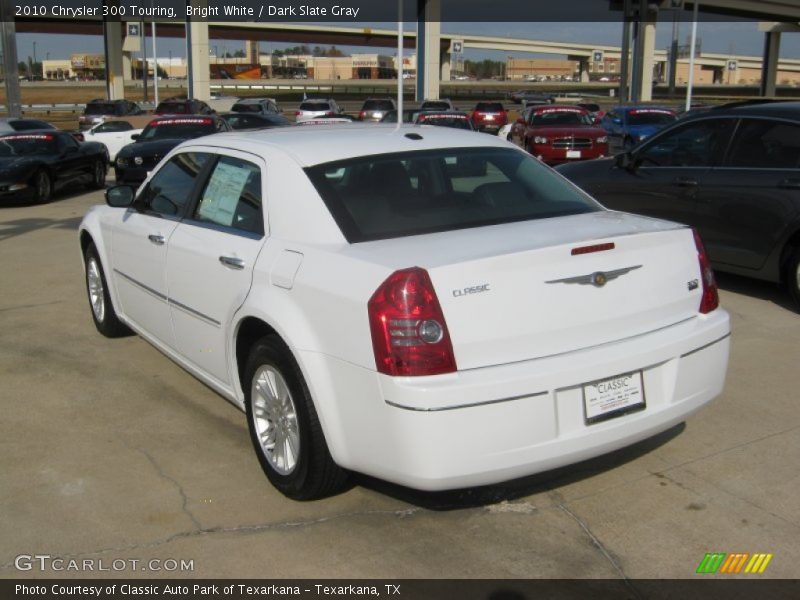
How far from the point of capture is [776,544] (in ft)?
12.0

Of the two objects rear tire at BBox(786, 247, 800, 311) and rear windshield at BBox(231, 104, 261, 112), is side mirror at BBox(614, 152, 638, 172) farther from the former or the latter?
rear windshield at BBox(231, 104, 261, 112)

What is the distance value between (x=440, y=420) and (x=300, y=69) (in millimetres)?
161253

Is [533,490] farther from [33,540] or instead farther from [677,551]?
[33,540]

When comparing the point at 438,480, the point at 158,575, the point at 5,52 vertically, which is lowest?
the point at 158,575

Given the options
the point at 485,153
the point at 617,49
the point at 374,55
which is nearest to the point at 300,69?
the point at 374,55

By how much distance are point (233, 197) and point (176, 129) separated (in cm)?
1508

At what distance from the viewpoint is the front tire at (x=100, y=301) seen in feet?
21.7

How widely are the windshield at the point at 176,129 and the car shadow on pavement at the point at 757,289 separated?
12.9 meters

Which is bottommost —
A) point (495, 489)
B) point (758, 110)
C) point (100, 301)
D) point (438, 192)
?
point (495, 489)

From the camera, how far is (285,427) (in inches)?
160

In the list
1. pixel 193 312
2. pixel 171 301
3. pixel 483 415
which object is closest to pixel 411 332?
pixel 483 415

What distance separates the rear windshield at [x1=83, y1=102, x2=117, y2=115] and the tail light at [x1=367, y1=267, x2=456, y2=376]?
33.5m

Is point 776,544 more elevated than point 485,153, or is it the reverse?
point 485,153

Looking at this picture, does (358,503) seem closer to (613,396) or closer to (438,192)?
(613,396)
